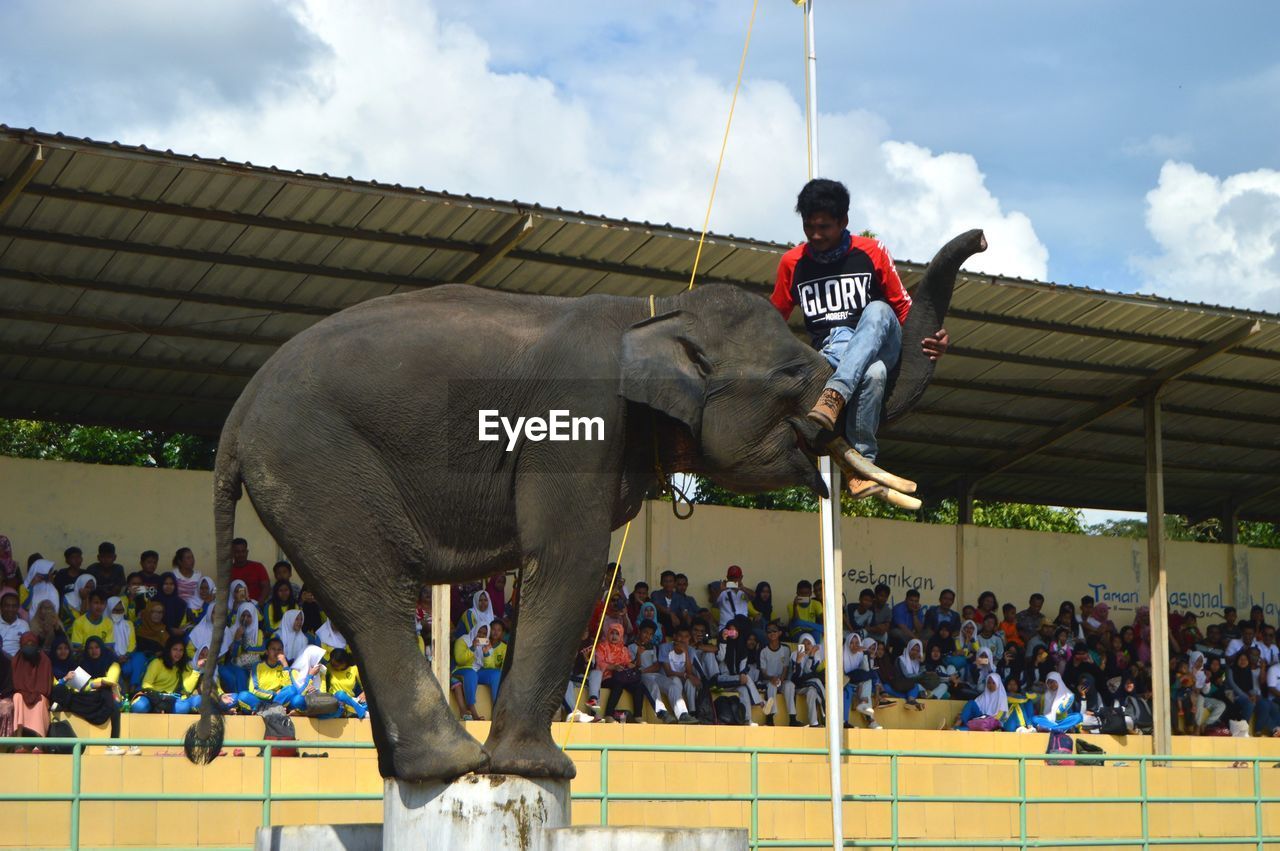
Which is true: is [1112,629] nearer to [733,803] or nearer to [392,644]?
[733,803]

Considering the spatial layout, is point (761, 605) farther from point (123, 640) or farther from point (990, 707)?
point (123, 640)

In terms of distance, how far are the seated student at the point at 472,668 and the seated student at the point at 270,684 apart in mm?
1584

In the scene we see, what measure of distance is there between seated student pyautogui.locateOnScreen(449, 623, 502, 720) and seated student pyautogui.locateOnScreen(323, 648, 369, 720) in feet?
3.01

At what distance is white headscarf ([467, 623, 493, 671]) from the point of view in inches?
619

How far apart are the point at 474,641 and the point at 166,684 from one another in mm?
3040

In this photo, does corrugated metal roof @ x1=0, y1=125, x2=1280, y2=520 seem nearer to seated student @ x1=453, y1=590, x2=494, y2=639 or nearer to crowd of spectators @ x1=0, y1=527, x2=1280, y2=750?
crowd of spectators @ x1=0, y1=527, x2=1280, y2=750

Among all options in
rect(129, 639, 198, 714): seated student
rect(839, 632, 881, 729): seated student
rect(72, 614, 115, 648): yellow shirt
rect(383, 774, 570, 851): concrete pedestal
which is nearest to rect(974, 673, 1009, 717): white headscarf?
rect(839, 632, 881, 729): seated student

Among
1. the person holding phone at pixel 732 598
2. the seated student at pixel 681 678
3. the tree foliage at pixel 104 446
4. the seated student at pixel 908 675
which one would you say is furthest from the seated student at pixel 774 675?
the tree foliage at pixel 104 446

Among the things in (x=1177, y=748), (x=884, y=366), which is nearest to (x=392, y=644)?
(x=884, y=366)

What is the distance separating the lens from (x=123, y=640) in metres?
14.5

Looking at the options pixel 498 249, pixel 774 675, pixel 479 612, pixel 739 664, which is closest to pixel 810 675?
pixel 774 675

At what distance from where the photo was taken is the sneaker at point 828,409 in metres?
5.71

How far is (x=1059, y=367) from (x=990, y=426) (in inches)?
107

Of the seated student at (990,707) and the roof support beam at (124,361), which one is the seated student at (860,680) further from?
the roof support beam at (124,361)
